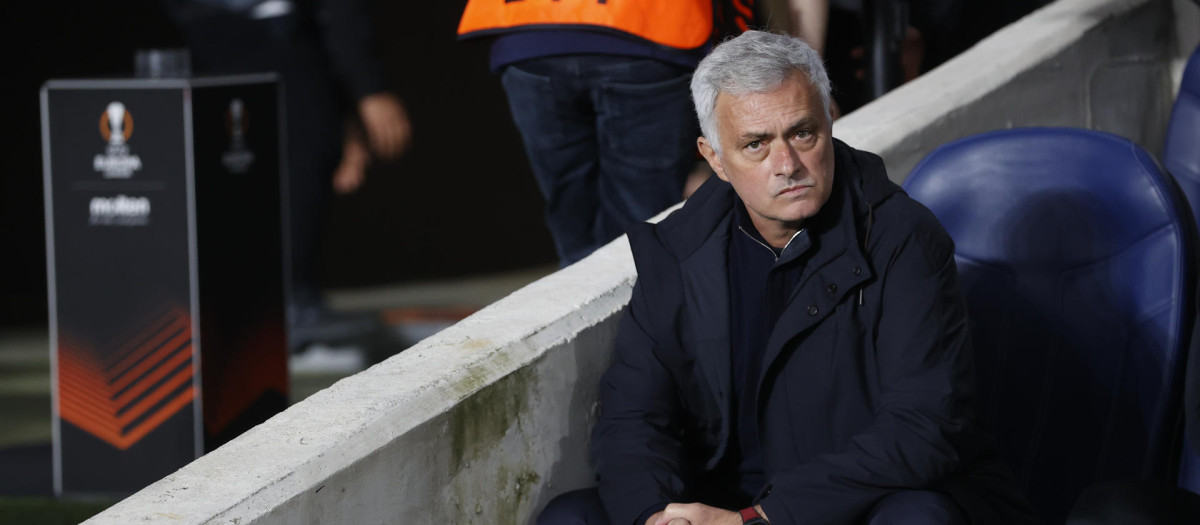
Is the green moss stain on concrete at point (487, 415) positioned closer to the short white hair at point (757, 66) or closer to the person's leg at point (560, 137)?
the short white hair at point (757, 66)

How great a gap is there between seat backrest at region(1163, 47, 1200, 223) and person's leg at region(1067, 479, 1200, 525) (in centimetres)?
161

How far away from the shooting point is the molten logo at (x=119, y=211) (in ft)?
13.9

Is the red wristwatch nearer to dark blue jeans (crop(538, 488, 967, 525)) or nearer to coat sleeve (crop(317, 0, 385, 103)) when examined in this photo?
dark blue jeans (crop(538, 488, 967, 525))

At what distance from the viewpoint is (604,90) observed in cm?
349

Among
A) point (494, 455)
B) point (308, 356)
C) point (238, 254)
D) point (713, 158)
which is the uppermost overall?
point (713, 158)

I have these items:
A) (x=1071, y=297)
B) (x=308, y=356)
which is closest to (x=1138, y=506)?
(x=1071, y=297)

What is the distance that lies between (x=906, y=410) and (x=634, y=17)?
1184mm

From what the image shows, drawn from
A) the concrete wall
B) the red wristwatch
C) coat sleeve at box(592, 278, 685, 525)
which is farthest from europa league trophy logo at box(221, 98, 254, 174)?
the red wristwatch

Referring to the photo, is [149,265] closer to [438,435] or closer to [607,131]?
[607,131]

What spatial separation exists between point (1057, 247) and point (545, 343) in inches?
36.4

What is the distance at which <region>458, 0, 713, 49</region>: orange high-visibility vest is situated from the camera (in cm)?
339

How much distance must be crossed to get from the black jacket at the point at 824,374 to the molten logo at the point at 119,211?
1886 millimetres

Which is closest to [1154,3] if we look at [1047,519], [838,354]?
[1047,519]

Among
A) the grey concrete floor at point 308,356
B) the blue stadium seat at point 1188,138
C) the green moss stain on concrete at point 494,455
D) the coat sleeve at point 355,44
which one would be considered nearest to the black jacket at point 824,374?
the green moss stain on concrete at point 494,455
